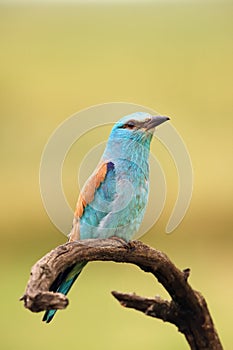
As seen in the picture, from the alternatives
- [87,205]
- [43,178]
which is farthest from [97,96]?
[43,178]

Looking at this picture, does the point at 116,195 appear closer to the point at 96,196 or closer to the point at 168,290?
the point at 96,196

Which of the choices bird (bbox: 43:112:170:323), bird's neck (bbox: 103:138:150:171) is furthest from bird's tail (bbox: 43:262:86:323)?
bird's neck (bbox: 103:138:150:171)

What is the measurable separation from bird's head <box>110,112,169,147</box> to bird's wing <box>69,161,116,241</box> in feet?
0.18

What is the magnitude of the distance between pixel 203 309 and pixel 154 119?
25cm

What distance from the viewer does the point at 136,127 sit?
3.22 ft

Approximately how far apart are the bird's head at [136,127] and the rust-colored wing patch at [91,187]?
6 cm

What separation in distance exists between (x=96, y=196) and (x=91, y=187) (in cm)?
3

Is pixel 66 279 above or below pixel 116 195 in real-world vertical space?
below

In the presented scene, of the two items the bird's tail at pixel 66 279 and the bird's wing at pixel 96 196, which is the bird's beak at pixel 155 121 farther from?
the bird's tail at pixel 66 279

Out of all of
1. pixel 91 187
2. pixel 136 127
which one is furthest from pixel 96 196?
pixel 136 127

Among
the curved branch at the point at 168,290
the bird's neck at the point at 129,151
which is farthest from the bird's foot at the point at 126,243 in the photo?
the bird's neck at the point at 129,151

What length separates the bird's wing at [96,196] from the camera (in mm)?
1017

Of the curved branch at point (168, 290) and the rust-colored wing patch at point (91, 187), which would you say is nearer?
the curved branch at point (168, 290)

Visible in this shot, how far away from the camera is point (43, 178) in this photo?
2.53 feet
